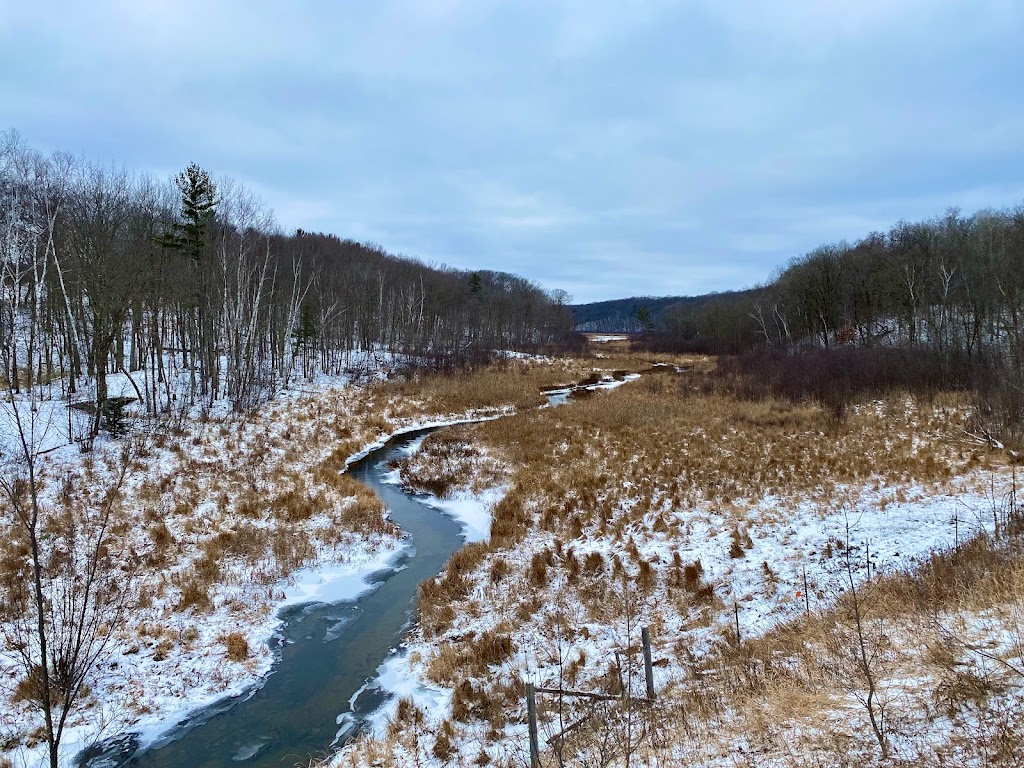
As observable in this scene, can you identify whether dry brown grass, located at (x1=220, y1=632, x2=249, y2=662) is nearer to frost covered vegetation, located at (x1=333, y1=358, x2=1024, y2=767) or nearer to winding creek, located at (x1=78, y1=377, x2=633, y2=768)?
winding creek, located at (x1=78, y1=377, x2=633, y2=768)

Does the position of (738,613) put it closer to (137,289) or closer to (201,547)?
(201,547)

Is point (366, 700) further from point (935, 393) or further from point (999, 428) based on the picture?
point (935, 393)

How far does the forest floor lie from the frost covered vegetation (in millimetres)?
2600

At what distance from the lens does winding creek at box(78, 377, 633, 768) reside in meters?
6.29

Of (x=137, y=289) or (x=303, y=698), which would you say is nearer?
(x=303, y=698)

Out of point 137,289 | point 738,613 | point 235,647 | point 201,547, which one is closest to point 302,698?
point 235,647

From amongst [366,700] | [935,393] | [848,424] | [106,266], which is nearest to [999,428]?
[848,424]

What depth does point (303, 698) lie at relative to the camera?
741 cm

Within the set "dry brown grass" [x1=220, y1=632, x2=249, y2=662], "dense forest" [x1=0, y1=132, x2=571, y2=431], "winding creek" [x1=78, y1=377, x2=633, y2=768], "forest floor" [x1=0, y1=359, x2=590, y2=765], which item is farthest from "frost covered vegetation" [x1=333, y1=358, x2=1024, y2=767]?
"dense forest" [x1=0, y1=132, x2=571, y2=431]

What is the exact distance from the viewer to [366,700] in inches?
289

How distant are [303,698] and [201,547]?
18.0 feet

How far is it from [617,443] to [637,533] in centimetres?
875

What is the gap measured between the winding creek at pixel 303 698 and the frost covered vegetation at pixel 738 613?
578mm

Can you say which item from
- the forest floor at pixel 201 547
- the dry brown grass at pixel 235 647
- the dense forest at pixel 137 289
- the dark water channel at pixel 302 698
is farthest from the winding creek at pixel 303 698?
the dense forest at pixel 137 289
